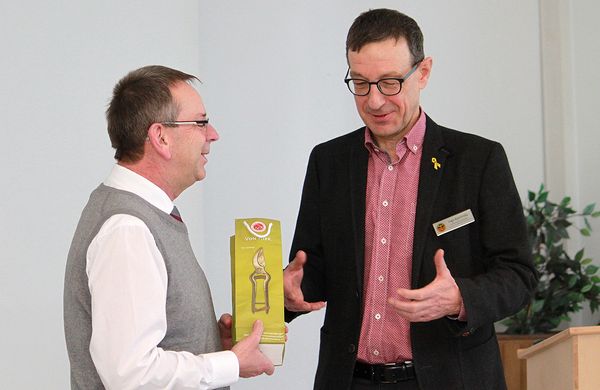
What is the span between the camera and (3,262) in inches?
159

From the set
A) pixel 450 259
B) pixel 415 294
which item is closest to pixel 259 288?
pixel 415 294

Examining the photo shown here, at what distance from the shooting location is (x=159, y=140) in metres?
2.48

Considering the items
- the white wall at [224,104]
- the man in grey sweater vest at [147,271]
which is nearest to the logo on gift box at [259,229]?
the man in grey sweater vest at [147,271]

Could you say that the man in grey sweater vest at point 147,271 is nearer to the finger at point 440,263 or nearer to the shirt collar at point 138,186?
the shirt collar at point 138,186

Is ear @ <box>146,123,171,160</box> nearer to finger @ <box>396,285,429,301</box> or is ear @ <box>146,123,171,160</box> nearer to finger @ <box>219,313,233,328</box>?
finger @ <box>219,313,233,328</box>

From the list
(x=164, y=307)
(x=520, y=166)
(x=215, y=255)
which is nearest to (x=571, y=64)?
(x=520, y=166)

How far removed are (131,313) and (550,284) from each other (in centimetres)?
383

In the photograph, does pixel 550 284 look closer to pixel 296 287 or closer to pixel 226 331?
pixel 296 287

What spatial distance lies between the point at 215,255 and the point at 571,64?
2.47m

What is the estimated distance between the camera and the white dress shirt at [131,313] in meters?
2.19

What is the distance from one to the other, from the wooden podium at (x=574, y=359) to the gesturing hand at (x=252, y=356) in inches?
40.7

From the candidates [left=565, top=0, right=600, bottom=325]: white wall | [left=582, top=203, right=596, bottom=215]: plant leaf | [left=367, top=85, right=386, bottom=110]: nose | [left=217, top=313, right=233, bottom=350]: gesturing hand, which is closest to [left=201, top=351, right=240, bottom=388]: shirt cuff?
[left=217, top=313, right=233, bottom=350]: gesturing hand

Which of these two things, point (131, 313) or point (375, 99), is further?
point (375, 99)

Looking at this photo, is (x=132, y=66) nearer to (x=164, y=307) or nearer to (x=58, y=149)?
(x=58, y=149)
